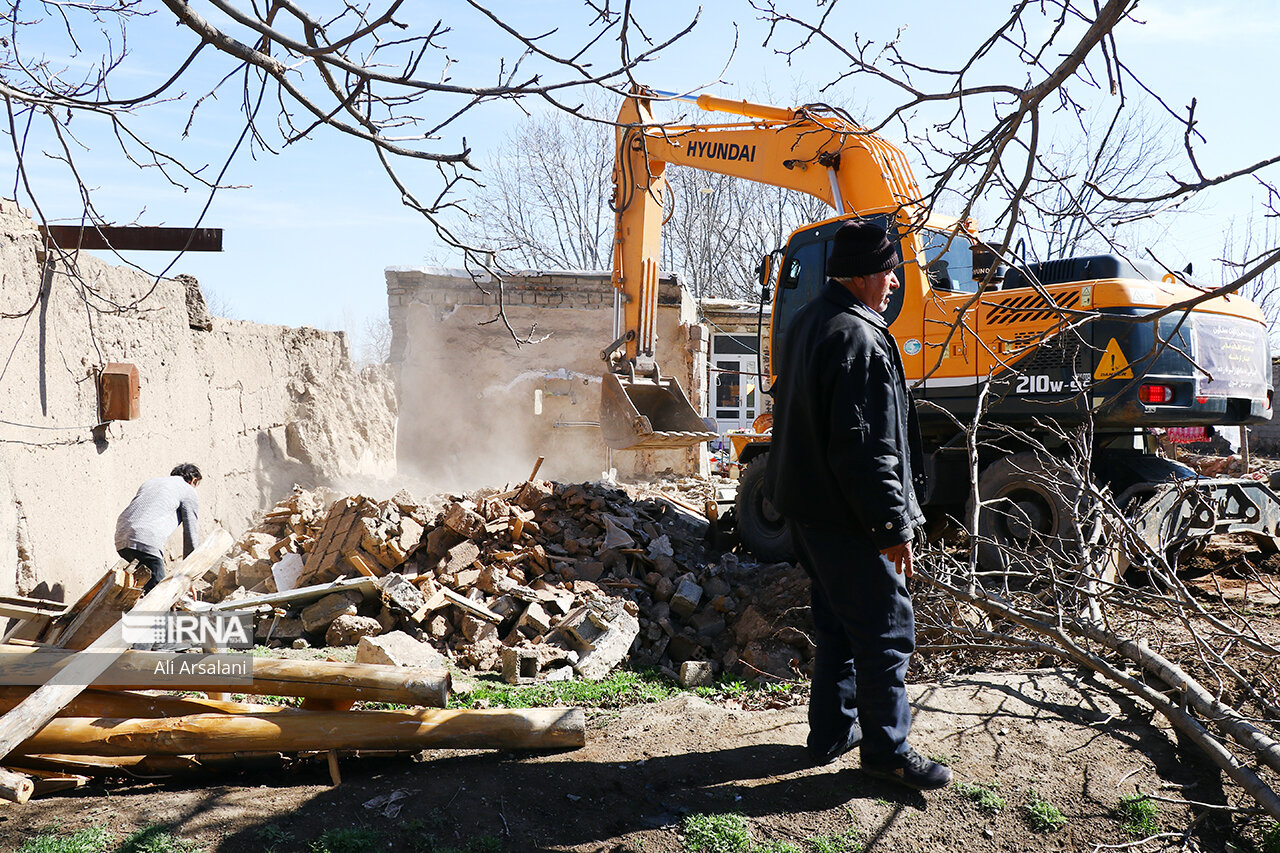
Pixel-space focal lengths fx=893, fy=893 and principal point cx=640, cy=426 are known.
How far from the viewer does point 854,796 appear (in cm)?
297

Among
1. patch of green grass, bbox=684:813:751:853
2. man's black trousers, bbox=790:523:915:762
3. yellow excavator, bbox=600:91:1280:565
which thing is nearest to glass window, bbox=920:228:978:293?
yellow excavator, bbox=600:91:1280:565

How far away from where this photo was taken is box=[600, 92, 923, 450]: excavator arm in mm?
7578

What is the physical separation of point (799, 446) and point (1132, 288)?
174 inches

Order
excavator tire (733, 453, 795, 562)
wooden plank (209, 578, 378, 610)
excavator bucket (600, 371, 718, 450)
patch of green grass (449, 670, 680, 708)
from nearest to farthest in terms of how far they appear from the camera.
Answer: patch of green grass (449, 670, 680, 708) < wooden plank (209, 578, 378, 610) < excavator tire (733, 453, 795, 562) < excavator bucket (600, 371, 718, 450)

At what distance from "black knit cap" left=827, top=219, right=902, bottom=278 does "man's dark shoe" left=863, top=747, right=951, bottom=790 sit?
164 cm

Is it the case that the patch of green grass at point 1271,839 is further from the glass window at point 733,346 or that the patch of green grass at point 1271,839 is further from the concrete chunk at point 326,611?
the glass window at point 733,346

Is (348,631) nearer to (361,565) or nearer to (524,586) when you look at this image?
(361,565)

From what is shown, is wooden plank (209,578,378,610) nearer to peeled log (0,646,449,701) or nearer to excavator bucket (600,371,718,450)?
peeled log (0,646,449,701)

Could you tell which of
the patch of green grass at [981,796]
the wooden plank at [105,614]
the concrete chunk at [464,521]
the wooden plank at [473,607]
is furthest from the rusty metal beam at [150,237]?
the patch of green grass at [981,796]

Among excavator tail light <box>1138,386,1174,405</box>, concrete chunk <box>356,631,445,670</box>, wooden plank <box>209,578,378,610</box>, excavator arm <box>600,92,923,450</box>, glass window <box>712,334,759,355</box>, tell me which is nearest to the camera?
concrete chunk <box>356,631,445,670</box>

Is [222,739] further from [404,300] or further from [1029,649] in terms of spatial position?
[404,300]

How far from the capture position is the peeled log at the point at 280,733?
316 cm

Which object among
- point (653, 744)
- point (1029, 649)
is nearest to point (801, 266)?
point (1029, 649)

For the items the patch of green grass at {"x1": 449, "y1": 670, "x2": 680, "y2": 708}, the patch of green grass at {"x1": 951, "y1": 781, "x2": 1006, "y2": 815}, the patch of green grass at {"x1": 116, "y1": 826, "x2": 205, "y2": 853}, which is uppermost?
the patch of green grass at {"x1": 116, "y1": 826, "x2": 205, "y2": 853}
